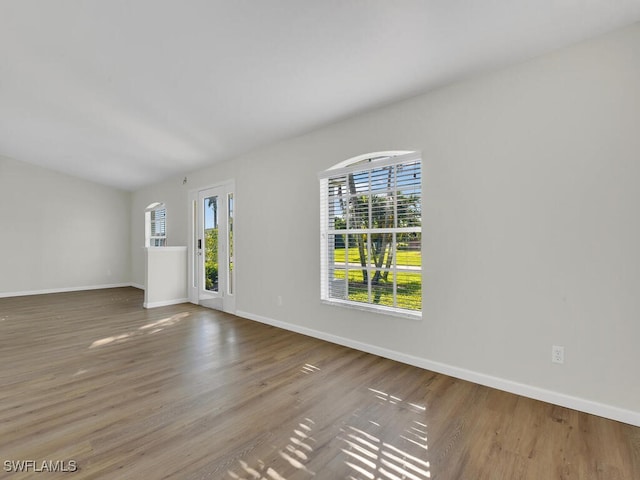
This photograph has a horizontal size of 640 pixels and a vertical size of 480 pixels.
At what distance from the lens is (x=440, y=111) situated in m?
2.81

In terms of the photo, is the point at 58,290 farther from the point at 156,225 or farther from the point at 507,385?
the point at 507,385

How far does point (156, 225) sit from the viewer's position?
7516 mm

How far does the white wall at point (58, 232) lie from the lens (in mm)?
6785

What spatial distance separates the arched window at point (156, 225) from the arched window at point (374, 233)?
4.73 m

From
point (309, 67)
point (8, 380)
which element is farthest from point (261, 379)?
point (309, 67)

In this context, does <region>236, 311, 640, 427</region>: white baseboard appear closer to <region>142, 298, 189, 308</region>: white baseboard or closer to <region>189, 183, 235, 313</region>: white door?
<region>189, 183, 235, 313</region>: white door

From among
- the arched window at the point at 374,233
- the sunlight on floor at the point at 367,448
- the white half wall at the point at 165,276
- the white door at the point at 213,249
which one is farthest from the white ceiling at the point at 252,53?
the sunlight on floor at the point at 367,448

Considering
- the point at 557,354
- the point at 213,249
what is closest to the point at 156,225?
the point at 213,249

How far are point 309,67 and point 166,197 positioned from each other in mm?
5351

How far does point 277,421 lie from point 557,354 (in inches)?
80.0

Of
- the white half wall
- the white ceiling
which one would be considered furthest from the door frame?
the white ceiling

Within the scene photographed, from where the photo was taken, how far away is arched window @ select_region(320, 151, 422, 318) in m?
3.08

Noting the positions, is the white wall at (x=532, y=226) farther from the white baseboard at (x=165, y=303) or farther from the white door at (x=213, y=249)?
the white baseboard at (x=165, y=303)

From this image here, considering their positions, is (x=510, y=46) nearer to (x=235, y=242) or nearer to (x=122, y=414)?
(x=122, y=414)
